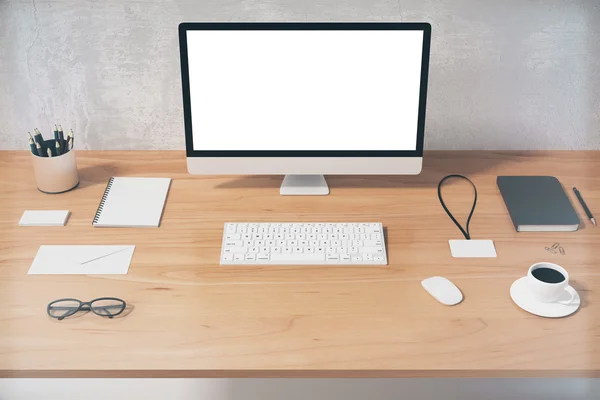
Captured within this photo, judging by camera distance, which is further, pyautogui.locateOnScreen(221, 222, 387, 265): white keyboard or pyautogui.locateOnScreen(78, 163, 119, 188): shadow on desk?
pyautogui.locateOnScreen(78, 163, 119, 188): shadow on desk

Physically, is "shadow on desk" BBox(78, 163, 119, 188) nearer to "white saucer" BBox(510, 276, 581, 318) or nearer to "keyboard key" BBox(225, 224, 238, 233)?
"keyboard key" BBox(225, 224, 238, 233)

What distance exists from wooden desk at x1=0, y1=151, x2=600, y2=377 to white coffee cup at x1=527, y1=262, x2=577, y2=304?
4 centimetres

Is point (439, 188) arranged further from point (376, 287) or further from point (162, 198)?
point (162, 198)

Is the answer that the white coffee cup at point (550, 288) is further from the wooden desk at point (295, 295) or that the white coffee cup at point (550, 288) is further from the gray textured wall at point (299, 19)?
the gray textured wall at point (299, 19)

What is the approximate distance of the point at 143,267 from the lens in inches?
56.4

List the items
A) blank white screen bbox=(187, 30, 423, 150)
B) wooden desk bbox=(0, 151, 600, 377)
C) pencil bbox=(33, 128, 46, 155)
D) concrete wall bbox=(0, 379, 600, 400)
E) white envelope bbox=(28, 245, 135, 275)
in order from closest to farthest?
wooden desk bbox=(0, 151, 600, 377) → white envelope bbox=(28, 245, 135, 275) → blank white screen bbox=(187, 30, 423, 150) → pencil bbox=(33, 128, 46, 155) → concrete wall bbox=(0, 379, 600, 400)

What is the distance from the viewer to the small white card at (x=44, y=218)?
5.13ft

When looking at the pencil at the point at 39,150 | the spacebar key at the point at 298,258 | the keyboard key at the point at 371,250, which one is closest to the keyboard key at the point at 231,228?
the spacebar key at the point at 298,258

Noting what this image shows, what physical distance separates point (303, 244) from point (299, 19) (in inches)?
23.1

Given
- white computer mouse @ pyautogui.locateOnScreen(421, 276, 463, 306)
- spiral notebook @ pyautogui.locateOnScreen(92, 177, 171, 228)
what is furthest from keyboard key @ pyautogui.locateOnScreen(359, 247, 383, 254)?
spiral notebook @ pyautogui.locateOnScreen(92, 177, 171, 228)

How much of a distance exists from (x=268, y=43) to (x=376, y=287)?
0.58 meters

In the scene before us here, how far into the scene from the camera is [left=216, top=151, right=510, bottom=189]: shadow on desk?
1.72 m

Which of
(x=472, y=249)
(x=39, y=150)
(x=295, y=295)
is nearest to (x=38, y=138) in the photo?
(x=39, y=150)

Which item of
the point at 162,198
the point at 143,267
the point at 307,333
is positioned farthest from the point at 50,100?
the point at 307,333
